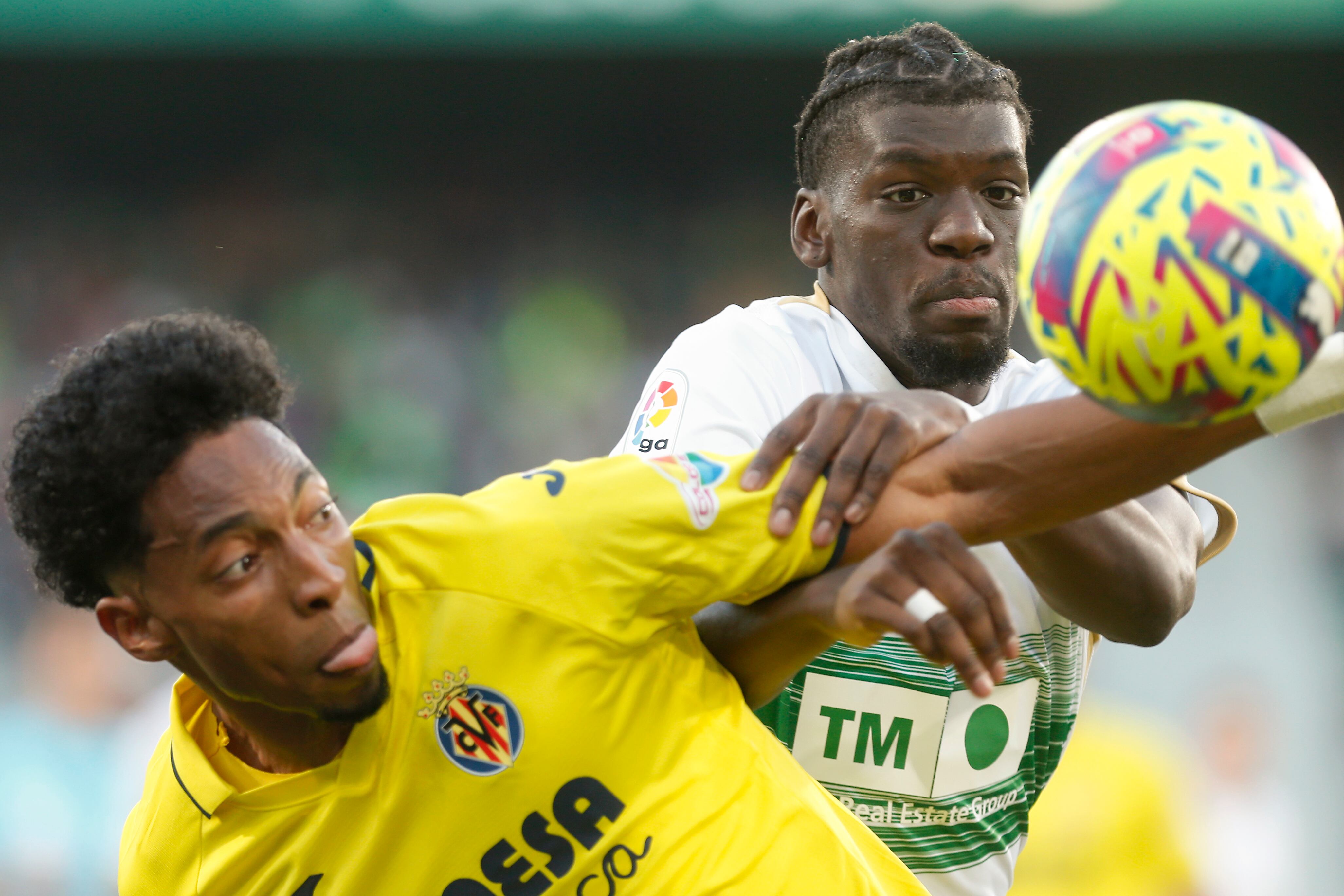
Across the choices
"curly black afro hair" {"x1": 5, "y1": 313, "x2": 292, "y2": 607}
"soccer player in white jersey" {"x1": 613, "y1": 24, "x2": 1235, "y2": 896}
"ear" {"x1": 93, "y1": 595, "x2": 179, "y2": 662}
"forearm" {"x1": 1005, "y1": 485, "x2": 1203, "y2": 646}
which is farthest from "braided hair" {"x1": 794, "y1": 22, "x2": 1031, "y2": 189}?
"ear" {"x1": 93, "y1": 595, "x2": 179, "y2": 662}

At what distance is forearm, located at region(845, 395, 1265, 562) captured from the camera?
2088 mm

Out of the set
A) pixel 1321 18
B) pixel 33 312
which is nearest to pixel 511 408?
pixel 33 312

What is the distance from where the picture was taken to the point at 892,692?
125 inches

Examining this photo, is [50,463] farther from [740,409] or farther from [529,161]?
[529,161]

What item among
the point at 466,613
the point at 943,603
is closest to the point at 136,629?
the point at 466,613

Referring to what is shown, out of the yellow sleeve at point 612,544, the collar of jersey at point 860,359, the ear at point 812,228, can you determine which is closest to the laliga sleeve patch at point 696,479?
the yellow sleeve at point 612,544

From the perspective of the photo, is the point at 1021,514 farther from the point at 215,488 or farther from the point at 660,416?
the point at 215,488

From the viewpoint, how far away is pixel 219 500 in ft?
7.40

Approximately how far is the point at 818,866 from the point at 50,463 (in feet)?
4.60

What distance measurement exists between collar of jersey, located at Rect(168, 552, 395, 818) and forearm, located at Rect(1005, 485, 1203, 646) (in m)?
1.06

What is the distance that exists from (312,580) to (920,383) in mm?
1598

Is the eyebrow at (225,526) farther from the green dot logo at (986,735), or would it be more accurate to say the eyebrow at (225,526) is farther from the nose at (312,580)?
the green dot logo at (986,735)

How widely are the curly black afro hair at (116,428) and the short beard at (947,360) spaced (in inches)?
56.4

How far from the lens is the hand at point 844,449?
7.52ft
